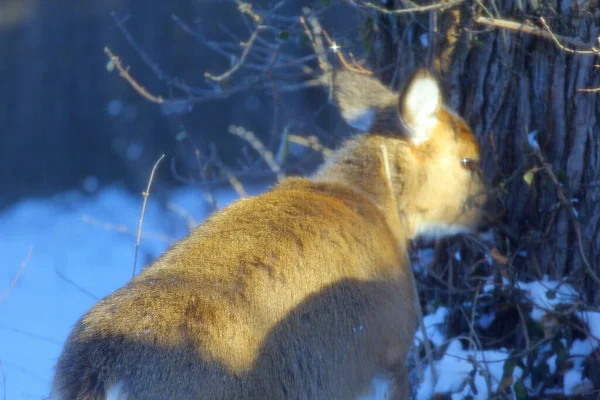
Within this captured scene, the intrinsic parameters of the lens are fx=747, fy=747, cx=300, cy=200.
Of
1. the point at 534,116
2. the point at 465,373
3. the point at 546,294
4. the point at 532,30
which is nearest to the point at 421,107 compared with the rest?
the point at 532,30

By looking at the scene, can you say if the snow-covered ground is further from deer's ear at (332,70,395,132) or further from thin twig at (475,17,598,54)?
thin twig at (475,17,598,54)

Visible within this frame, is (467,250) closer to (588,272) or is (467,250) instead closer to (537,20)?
(588,272)

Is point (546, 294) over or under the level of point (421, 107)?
under

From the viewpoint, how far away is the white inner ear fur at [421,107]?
4.27 m

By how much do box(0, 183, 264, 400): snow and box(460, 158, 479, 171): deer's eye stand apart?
292 centimetres

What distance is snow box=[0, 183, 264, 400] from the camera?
7219 millimetres

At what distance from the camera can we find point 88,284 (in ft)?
28.9

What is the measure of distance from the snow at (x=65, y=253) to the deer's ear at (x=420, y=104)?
2905 mm

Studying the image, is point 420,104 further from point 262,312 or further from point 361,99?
point 262,312

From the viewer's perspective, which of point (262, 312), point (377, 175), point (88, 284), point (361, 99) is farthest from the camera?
point (88, 284)

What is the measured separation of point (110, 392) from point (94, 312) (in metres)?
0.41

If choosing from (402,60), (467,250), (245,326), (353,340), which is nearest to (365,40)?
(402,60)

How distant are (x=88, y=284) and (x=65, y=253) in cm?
148

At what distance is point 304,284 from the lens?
3.61m
